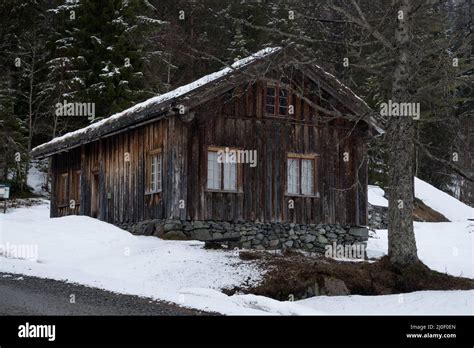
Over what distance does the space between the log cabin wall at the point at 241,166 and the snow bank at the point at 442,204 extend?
15130 millimetres

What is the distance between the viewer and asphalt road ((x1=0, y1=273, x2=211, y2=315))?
376 inches

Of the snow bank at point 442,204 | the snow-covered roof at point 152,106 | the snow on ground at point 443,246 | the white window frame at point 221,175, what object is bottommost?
the snow on ground at point 443,246

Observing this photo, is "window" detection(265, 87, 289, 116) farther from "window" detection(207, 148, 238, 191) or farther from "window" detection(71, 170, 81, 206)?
"window" detection(71, 170, 81, 206)

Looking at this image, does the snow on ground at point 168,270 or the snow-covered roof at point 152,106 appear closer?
the snow on ground at point 168,270

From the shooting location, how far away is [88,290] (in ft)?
39.2

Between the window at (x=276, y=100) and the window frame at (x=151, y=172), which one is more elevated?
the window at (x=276, y=100)

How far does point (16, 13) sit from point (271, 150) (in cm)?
2315

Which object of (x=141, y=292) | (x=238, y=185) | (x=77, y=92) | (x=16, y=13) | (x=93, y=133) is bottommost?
(x=141, y=292)

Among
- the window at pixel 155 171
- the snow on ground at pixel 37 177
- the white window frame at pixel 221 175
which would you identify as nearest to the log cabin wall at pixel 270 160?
the white window frame at pixel 221 175

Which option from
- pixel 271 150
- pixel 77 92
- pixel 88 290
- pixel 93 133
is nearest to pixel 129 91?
pixel 77 92

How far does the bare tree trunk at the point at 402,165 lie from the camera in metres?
14.2

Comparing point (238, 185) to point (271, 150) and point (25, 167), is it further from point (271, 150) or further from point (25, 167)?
point (25, 167)

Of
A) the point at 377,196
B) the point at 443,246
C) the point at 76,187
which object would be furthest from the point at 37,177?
the point at 443,246

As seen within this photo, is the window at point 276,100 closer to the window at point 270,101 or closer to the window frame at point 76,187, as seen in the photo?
the window at point 270,101
